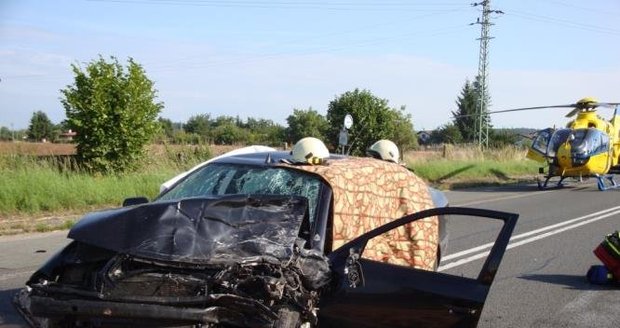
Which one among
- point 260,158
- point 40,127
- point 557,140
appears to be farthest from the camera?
point 40,127

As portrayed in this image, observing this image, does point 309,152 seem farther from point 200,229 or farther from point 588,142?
point 588,142

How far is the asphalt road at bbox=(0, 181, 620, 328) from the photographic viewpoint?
19.2 ft

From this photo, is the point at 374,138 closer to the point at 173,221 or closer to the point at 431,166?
the point at 431,166

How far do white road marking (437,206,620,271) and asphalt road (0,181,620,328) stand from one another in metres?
0.01

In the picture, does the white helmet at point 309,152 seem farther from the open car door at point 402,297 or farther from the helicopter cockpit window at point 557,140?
the helicopter cockpit window at point 557,140

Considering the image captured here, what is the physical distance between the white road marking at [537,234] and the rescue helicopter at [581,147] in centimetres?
613

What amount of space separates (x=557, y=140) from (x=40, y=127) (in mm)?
45054

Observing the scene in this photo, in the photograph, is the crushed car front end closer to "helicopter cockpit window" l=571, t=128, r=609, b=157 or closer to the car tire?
the car tire

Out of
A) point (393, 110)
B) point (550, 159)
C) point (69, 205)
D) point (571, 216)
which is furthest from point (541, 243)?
point (393, 110)

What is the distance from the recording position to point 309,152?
4840 mm

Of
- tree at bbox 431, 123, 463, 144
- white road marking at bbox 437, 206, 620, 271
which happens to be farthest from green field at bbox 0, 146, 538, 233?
tree at bbox 431, 123, 463, 144

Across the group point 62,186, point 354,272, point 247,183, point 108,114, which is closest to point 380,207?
point 247,183

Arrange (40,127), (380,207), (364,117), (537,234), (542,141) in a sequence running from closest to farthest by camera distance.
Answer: (380,207)
(537,234)
(542,141)
(364,117)
(40,127)

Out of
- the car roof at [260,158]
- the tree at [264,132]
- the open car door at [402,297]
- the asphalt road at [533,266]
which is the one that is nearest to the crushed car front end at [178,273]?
the open car door at [402,297]
